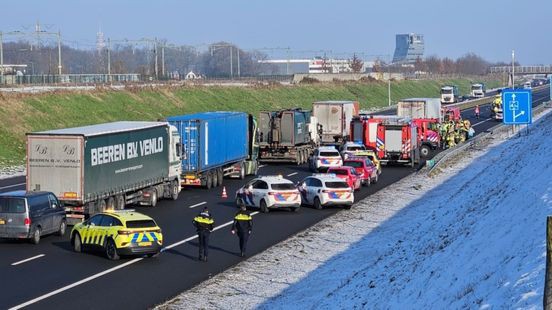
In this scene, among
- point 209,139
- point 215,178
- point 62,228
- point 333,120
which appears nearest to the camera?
point 62,228

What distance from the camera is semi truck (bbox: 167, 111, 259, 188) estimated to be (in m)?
45.1

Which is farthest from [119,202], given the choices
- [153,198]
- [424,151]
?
[424,151]

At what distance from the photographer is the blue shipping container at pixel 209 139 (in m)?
45.1

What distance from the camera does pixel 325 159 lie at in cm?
5397

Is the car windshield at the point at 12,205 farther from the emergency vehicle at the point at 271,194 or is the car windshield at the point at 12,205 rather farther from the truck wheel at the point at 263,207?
the truck wheel at the point at 263,207

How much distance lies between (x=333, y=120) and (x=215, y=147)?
21.6 metres

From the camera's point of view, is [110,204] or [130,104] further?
[130,104]

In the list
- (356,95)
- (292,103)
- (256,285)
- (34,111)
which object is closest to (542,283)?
(256,285)

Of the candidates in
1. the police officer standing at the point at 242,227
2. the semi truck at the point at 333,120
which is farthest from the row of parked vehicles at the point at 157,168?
the semi truck at the point at 333,120

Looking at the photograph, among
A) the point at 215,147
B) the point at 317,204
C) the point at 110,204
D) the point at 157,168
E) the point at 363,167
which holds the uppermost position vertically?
the point at 215,147

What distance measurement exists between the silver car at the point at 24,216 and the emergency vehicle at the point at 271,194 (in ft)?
31.5

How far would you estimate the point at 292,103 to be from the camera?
12719 cm

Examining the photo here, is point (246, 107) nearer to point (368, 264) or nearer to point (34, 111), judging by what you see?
point (34, 111)

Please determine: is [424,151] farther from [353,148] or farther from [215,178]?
[215,178]
